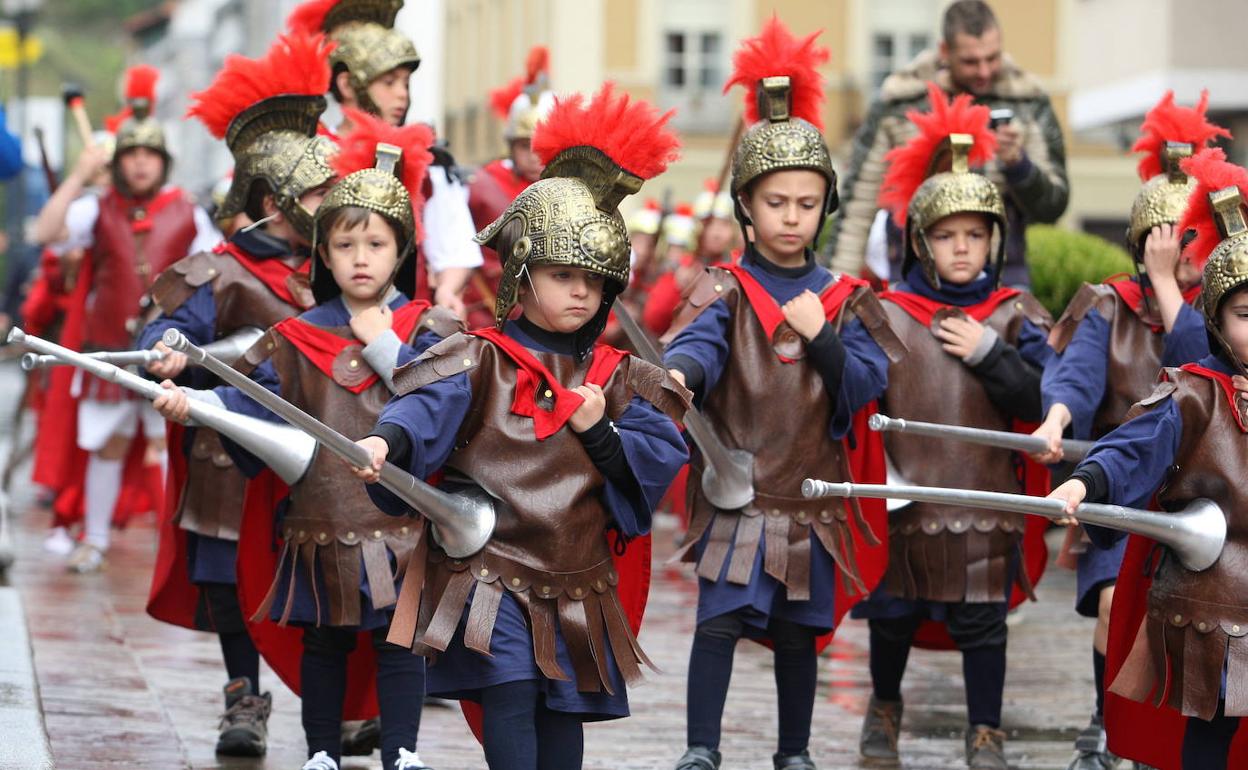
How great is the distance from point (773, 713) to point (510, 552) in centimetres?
291

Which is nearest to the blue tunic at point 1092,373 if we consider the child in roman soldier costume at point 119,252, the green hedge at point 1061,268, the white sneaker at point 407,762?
the white sneaker at point 407,762

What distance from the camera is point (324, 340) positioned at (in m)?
6.46

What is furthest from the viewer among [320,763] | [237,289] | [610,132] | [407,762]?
[237,289]

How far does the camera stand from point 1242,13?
18.1 m

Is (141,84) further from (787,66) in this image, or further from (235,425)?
(235,425)

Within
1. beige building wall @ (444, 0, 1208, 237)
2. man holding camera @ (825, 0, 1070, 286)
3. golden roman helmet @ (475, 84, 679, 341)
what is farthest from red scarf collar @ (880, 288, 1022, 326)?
beige building wall @ (444, 0, 1208, 237)

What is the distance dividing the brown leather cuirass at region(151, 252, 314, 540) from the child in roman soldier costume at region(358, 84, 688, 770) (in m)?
1.79

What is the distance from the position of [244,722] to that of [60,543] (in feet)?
18.1

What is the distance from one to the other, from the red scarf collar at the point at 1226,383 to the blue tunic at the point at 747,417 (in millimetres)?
1288

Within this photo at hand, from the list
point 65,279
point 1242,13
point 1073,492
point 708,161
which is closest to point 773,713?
point 1073,492

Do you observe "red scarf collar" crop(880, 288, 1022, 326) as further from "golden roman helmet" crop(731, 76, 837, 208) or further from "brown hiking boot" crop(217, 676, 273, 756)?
"brown hiking boot" crop(217, 676, 273, 756)

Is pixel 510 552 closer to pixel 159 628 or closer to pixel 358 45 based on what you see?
pixel 358 45

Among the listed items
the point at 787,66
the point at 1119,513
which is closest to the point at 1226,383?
the point at 1119,513

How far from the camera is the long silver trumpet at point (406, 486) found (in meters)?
5.07
